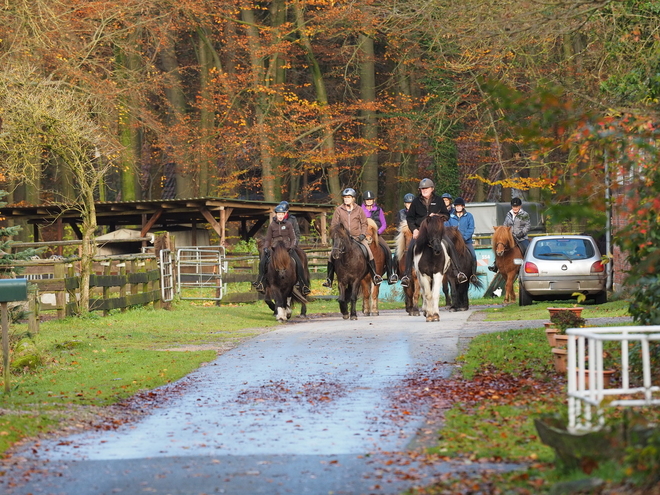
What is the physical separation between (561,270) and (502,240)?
1.96 meters

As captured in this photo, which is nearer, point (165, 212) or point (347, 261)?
point (347, 261)

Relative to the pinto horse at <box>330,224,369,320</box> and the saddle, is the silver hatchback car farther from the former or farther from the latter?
the pinto horse at <box>330,224,369,320</box>

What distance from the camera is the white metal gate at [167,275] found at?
26.9 m

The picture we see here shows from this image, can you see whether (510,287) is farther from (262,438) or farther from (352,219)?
(262,438)

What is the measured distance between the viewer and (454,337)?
17.1 meters

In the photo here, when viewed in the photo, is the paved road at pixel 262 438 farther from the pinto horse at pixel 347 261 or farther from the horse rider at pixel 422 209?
the pinto horse at pixel 347 261

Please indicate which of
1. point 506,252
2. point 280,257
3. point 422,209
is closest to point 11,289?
point 422,209

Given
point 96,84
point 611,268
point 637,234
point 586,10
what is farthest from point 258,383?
point 96,84

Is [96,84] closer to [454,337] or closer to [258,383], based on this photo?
[454,337]

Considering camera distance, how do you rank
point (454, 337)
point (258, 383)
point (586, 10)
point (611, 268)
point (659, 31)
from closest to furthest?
point (258, 383) → point (586, 10) → point (454, 337) → point (659, 31) → point (611, 268)

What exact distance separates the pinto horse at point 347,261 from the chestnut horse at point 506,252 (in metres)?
4.40

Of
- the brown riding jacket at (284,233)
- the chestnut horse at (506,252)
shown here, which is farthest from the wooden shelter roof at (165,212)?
the brown riding jacket at (284,233)

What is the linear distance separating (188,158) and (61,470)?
1551 inches

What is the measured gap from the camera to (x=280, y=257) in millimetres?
22281
